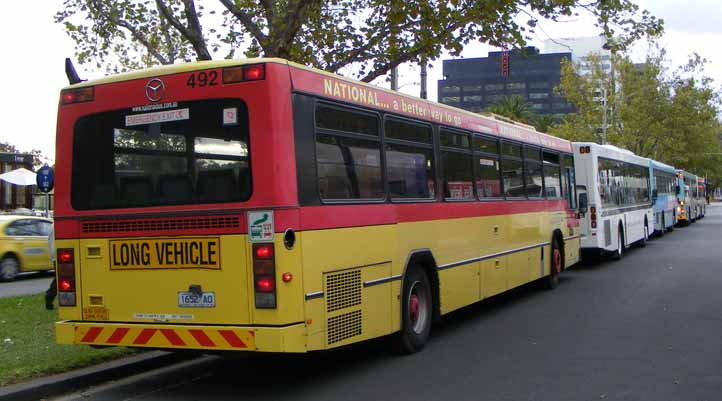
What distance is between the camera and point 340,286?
726 cm

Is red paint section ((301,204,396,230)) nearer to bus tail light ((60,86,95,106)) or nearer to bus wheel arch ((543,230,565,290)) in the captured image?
bus tail light ((60,86,95,106))

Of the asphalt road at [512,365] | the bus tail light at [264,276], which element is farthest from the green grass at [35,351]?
the bus tail light at [264,276]

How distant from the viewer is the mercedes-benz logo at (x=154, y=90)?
702cm

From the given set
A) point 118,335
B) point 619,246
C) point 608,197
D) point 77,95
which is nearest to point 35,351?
point 118,335

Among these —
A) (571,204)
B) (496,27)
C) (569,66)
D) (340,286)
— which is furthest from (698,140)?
(340,286)

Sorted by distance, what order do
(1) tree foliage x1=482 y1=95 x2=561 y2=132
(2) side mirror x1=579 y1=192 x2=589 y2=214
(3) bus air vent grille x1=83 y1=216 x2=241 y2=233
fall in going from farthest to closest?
(1) tree foliage x1=482 y1=95 x2=561 y2=132 < (2) side mirror x1=579 y1=192 x2=589 y2=214 < (3) bus air vent grille x1=83 y1=216 x2=241 y2=233

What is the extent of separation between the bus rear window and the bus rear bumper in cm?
111

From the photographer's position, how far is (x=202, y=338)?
670 cm

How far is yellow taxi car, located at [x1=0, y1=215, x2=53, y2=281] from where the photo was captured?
62.3 ft

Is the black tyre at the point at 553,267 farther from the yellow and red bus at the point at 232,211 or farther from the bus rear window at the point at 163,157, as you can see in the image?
the bus rear window at the point at 163,157

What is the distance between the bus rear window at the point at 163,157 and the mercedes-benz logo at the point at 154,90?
13 cm

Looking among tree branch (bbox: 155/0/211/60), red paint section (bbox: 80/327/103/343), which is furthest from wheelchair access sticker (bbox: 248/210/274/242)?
tree branch (bbox: 155/0/211/60)

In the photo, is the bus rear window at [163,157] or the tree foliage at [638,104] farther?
the tree foliage at [638,104]

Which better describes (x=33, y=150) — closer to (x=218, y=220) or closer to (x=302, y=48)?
(x=302, y=48)
